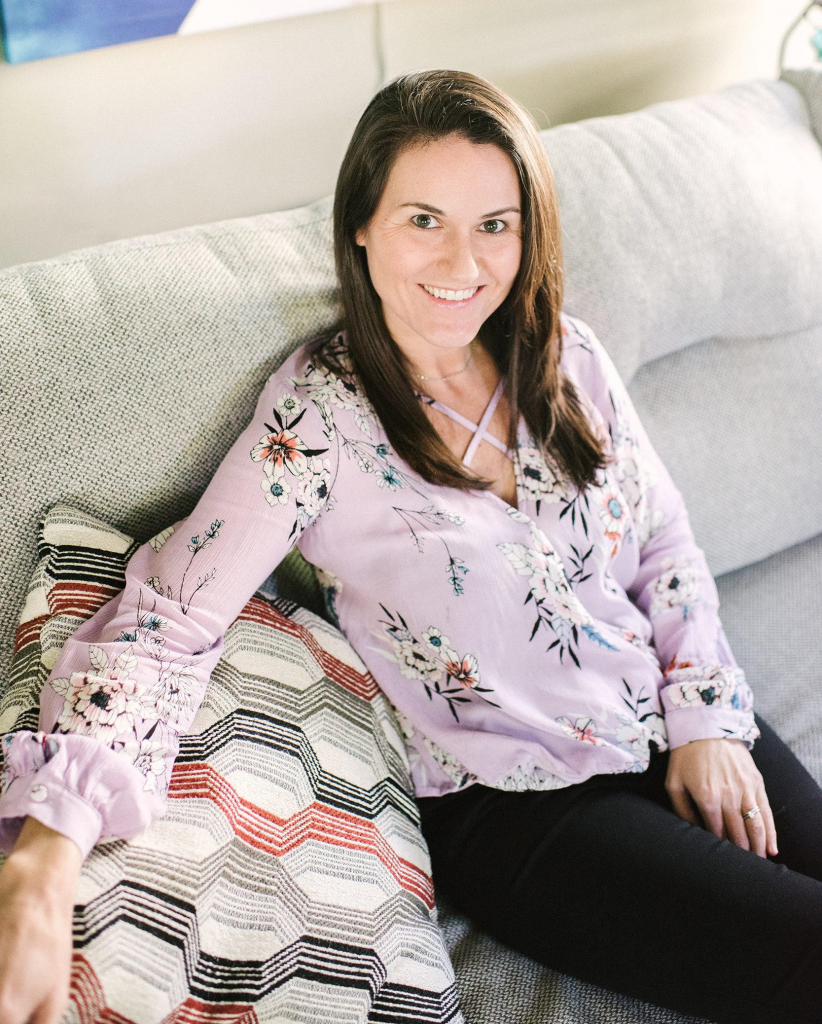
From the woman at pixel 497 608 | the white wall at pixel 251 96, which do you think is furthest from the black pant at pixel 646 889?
the white wall at pixel 251 96

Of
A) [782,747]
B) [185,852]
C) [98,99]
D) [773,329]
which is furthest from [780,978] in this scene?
[98,99]

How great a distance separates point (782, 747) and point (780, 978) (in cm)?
35

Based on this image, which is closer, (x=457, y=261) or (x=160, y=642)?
(x=160, y=642)

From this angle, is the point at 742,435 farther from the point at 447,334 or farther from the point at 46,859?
the point at 46,859

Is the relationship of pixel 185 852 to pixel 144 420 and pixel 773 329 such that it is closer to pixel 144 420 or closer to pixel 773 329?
pixel 144 420

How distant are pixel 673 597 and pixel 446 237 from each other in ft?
1.94

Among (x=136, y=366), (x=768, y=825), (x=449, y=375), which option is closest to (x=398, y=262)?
(x=449, y=375)

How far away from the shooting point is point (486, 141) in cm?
98

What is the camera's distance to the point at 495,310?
117 centimetres

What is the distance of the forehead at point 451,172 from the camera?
97 cm

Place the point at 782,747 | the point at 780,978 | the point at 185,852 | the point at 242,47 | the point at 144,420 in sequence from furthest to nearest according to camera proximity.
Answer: the point at 242,47
the point at 782,747
the point at 144,420
the point at 780,978
the point at 185,852

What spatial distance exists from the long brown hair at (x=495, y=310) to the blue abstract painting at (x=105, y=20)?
433 millimetres

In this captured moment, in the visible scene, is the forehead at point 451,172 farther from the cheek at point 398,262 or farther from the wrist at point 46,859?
the wrist at point 46,859

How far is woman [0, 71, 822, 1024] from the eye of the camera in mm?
923
